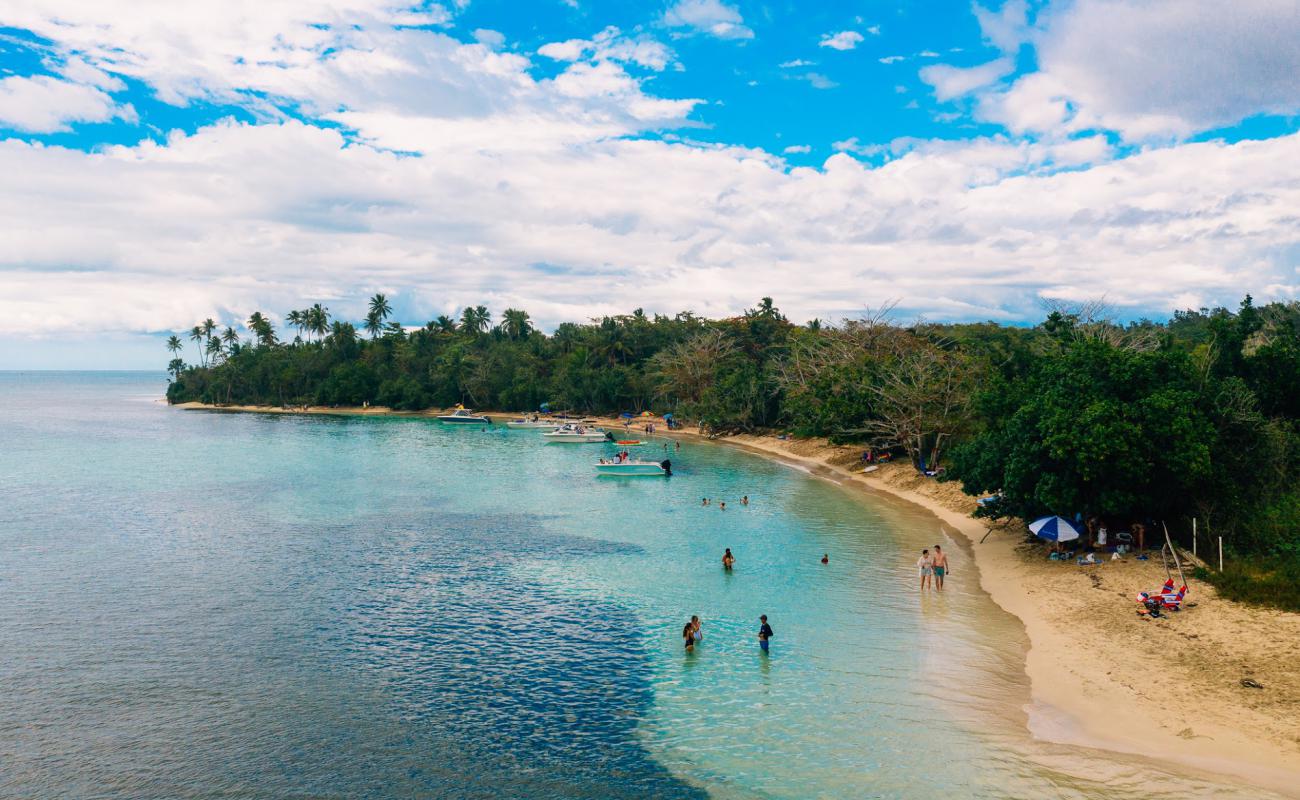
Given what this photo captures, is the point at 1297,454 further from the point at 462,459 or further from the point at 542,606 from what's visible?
the point at 462,459

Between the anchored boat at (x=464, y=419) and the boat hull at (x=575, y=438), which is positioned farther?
the anchored boat at (x=464, y=419)

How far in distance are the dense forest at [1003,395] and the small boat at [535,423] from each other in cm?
692

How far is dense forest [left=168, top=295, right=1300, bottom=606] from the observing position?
2886 centimetres

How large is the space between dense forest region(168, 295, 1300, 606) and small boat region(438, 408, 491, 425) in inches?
307

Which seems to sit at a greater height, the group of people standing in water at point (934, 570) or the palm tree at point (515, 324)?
the palm tree at point (515, 324)

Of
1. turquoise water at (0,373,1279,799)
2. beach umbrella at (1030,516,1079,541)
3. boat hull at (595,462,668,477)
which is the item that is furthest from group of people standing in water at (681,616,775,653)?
boat hull at (595,462,668,477)

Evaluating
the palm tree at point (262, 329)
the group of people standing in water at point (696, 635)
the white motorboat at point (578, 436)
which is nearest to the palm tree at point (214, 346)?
the palm tree at point (262, 329)

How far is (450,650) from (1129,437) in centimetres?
2452

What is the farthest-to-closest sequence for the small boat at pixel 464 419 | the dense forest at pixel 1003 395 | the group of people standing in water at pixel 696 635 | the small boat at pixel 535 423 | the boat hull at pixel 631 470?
the small boat at pixel 464 419 < the small boat at pixel 535 423 < the boat hull at pixel 631 470 < the dense forest at pixel 1003 395 < the group of people standing in water at pixel 696 635

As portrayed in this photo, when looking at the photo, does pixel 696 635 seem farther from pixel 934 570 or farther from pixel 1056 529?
pixel 1056 529

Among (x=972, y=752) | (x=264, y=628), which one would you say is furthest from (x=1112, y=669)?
(x=264, y=628)

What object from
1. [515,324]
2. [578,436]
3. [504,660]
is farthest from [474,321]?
[504,660]

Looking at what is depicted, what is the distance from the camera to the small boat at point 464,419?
118 metres

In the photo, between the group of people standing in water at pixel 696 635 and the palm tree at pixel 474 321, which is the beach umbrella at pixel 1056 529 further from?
the palm tree at pixel 474 321
